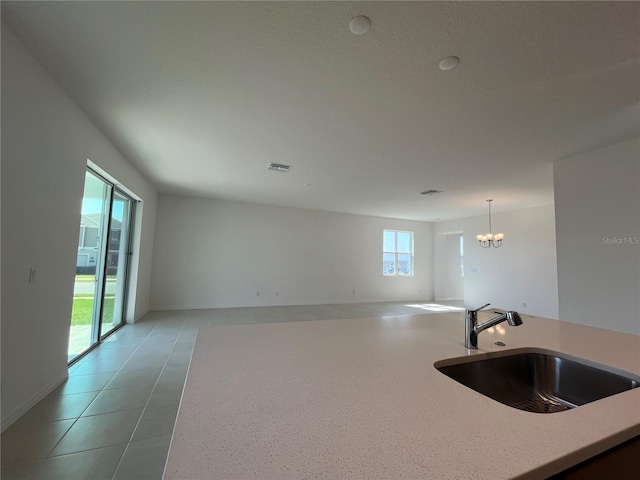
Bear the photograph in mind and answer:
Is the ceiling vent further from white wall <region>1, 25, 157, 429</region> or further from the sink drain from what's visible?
the sink drain

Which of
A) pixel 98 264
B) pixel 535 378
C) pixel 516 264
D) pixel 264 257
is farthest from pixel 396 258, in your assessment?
pixel 535 378

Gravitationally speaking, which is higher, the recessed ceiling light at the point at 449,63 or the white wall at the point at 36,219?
the recessed ceiling light at the point at 449,63

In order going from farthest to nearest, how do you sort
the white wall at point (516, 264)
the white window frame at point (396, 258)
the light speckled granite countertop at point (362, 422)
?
the white window frame at point (396, 258) → the white wall at point (516, 264) → the light speckled granite countertop at point (362, 422)

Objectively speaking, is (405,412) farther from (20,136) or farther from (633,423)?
(20,136)

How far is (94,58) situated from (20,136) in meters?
0.73

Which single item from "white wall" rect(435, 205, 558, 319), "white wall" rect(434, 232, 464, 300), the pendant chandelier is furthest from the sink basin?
"white wall" rect(434, 232, 464, 300)

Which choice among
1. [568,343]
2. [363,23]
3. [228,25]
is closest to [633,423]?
[568,343]

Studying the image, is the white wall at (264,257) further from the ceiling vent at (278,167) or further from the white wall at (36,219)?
the white wall at (36,219)

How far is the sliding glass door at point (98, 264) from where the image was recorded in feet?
10.3

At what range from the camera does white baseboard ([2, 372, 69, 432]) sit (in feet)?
6.13

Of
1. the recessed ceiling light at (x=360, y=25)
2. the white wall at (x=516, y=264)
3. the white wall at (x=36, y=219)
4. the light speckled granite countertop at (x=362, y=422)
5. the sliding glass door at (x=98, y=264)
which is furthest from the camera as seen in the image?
the white wall at (x=516, y=264)

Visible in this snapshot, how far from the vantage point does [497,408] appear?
2.38ft

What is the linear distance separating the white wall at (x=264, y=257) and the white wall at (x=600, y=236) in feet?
16.3

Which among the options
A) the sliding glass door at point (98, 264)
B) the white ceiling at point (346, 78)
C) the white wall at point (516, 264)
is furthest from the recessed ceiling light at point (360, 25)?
the white wall at point (516, 264)
